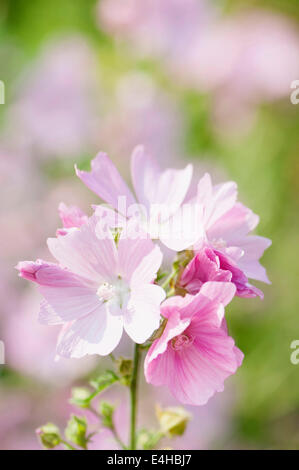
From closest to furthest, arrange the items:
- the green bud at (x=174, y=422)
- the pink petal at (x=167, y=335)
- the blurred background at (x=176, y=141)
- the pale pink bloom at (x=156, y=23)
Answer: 1. the pink petal at (x=167, y=335)
2. the green bud at (x=174, y=422)
3. the blurred background at (x=176, y=141)
4. the pale pink bloom at (x=156, y=23)

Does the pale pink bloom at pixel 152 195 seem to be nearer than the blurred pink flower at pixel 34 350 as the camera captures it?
Yes

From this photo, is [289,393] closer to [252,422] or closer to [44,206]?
[252,422]

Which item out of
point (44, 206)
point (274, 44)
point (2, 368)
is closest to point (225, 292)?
point (2, 368)

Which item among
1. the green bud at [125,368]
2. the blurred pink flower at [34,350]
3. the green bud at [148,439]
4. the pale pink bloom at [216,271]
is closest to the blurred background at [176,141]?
the blurred pink flower at [34,350]

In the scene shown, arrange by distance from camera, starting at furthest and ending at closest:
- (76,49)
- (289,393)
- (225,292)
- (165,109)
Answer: (76,49) → (165,109) → (289,393) → (225,292)

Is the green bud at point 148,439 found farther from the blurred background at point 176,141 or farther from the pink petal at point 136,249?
the blurred background at point 176,141

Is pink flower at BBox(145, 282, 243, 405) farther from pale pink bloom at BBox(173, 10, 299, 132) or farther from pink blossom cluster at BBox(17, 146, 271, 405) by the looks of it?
pale pink bloom at BBox(173, 10, 299, 132)
